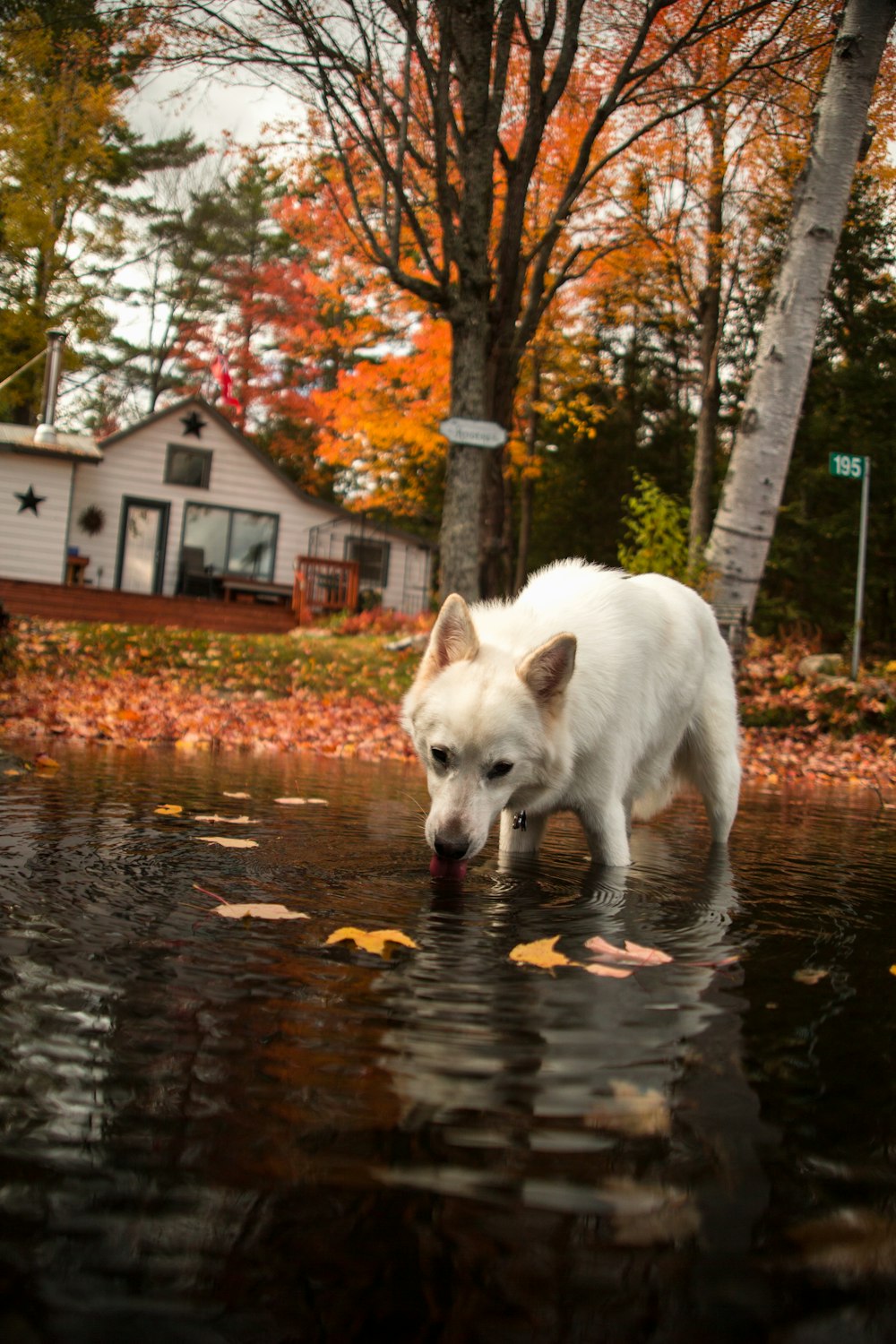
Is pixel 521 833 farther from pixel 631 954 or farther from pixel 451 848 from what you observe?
pixel 631 954

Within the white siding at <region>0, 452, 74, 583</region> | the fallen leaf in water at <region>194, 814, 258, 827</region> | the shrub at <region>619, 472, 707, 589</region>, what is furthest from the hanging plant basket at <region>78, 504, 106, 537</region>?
the fallen leaf in water at <region>194, 814, 258, 827</region>

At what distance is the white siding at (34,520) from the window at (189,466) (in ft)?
10.5

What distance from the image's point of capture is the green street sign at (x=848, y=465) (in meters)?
13.3

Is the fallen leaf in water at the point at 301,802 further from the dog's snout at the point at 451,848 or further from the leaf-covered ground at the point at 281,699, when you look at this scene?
the leaf-covered ground at the point at 281,699

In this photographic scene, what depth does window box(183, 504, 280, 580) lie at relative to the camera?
30.3m

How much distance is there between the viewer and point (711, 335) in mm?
20516

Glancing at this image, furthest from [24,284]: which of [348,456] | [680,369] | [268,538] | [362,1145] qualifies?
[362,1145]

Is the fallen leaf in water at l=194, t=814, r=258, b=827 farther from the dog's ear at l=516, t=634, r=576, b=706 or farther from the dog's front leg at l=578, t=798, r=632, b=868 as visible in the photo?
the dog's ear at l=516, t=634, r=576, b=706

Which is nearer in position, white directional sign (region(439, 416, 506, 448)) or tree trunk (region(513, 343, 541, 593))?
white directional sign (region(439, 416, 506, 448))

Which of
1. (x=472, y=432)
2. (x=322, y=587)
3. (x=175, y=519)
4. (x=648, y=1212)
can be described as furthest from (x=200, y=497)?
(x=648, y=1212)

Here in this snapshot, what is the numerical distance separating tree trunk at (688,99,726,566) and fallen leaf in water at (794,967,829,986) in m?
16.1

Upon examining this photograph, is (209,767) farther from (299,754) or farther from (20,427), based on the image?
(20,427)

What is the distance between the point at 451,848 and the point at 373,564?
96.1ft

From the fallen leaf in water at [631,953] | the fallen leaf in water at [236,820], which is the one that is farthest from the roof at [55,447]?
the fallen leaf in water at [631,953]
